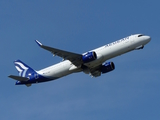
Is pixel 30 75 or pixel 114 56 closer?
pixel 114 56

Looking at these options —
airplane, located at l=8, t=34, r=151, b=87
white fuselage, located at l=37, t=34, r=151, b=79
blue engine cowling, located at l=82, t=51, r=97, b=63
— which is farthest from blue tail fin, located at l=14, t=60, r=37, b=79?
blue engine cowling, located at l=82, t=51, r=97, b=63

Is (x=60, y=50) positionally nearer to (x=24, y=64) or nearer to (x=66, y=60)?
(x=66, y=60)

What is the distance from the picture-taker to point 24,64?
93.6 meters

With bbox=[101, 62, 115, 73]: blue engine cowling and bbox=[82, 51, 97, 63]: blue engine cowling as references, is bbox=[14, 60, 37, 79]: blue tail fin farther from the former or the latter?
bbox=[101, 62, 115, 73]: blue engine cowling

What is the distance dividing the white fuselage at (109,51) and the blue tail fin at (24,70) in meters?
5.64

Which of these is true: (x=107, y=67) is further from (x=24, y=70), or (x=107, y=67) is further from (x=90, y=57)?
(x=24, y=70)

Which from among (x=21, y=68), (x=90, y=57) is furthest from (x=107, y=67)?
(x=21, y=68)

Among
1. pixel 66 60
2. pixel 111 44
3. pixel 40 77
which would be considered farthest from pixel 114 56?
pixel 40 77

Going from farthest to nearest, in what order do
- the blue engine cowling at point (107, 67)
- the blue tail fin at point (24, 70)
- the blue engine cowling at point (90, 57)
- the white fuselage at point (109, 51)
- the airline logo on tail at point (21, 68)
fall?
the airline logo on tail at point (21, 68), the blue engine cowling at point (107, 67), the blue tail fin at point (24, 70), the white fuselage at point (109, 51), the blue engine cowling at point (90, 57)

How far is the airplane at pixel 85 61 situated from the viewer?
8262 centimetres

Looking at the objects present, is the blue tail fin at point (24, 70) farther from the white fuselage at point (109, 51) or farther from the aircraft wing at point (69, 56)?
the aircraft wing at point (69, 56)

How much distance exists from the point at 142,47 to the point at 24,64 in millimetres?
24327

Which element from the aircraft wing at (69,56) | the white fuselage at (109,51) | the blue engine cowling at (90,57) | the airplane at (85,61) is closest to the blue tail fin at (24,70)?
the airplane at (85,61)

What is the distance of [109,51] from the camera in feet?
271
